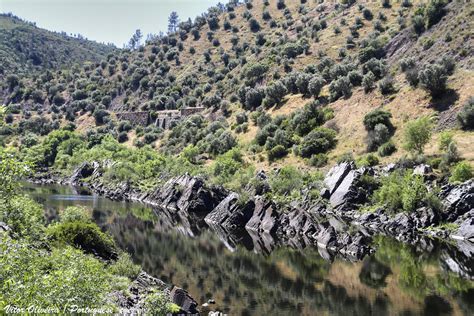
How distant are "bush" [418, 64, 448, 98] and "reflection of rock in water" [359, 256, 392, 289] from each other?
5651 centimetres

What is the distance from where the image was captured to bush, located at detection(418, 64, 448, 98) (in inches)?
3819

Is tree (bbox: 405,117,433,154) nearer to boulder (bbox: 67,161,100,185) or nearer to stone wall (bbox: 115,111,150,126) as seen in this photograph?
boulder (bbox: 67,161,100,185)

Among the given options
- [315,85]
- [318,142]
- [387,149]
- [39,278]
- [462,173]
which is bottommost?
[462,173]

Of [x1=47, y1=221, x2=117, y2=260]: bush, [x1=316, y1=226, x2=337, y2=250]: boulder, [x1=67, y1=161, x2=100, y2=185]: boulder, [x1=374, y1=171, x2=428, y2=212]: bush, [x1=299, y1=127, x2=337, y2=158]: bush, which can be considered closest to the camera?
[x1=47, y1=221, x2=117, y2=260]: bush

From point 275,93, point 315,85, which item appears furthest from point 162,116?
point 315,85

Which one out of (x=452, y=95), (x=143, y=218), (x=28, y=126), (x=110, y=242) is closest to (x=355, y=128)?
(x=452, y=95)

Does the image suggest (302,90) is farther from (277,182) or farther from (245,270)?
(245,270)

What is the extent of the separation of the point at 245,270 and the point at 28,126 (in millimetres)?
163080

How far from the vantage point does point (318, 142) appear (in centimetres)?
10281

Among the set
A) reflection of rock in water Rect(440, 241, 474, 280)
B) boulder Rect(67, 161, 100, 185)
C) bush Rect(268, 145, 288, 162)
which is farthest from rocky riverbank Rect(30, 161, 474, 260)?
boulder Rect(67, 161, 100, 185)

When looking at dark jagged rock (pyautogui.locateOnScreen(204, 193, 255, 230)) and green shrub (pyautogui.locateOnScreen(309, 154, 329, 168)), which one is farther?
green shrub (pyautogui.locateOnScreen(309, 154, 329, 168))

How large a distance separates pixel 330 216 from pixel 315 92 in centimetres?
5538

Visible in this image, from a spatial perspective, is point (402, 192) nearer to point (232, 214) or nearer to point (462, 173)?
point (462, 173)

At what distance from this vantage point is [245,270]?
164 ft
